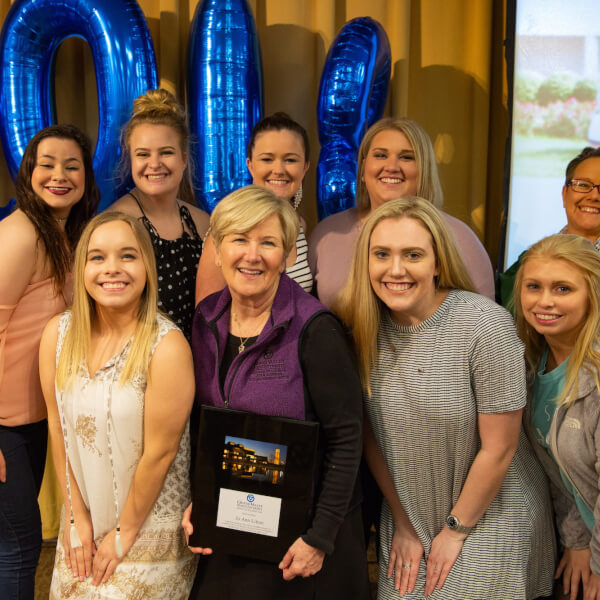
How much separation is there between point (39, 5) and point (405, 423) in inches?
86.0

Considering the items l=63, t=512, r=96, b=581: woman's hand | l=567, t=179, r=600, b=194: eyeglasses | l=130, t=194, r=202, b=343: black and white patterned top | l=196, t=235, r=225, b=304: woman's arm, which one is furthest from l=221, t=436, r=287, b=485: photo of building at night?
l=567, t=179, r=600, b=194: eyeglasses

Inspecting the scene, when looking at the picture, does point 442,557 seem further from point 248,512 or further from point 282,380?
point 282,380

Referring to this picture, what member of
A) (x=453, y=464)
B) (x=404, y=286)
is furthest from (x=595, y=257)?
(x=453, y=464)

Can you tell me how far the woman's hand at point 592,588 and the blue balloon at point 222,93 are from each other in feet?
6.29

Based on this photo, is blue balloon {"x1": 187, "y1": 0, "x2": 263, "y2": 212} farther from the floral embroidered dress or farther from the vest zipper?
the vest zipper

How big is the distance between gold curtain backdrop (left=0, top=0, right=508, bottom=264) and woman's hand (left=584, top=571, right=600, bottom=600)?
181 cm

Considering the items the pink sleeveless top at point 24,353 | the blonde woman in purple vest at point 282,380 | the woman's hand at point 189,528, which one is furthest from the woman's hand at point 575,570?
the pink sleeveless top at point 24,353

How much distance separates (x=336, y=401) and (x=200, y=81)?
167 centimetres

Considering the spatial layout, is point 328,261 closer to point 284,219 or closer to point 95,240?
point 284,219

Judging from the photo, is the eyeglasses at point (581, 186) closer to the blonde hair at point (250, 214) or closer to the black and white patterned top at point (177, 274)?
the blonde hair at point (250, 214)

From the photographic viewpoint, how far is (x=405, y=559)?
193 cm

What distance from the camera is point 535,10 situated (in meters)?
3.11

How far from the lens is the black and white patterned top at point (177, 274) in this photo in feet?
7.57

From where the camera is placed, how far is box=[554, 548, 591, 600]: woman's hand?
194 centimetres
